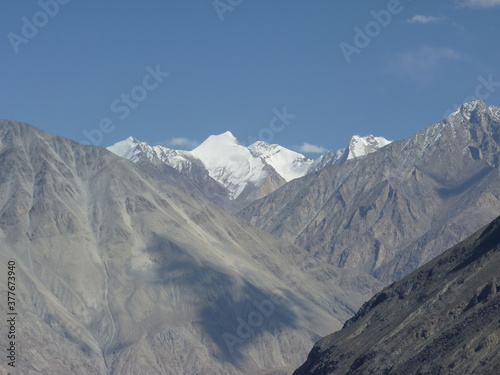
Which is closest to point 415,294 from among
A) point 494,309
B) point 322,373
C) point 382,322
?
point 382,322

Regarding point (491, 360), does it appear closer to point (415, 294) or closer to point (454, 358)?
point (454, 358)

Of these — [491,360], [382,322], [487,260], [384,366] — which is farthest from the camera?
[382,322]

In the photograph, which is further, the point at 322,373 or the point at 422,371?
the point at 322,373

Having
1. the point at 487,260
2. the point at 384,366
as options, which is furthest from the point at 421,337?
the point at 487,260

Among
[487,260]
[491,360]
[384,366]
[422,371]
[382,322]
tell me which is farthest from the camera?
[382,322]

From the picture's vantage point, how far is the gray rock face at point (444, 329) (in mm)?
153625

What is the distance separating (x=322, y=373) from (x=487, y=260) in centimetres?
3661

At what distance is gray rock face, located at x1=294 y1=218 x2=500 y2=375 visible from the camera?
154 metres

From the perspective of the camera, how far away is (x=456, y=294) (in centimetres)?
17950

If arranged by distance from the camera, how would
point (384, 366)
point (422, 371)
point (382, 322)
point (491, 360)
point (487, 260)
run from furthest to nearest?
1. point (382, 322)
2. point (487, 260)
3. point (384, 366)
4. point (422, 371)
5. point (491, 360)

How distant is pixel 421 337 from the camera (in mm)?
172125

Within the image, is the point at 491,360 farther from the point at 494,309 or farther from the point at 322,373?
the point at 322,373

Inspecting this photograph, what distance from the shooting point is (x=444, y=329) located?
168750mm

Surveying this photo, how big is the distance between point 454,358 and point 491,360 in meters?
7.99
